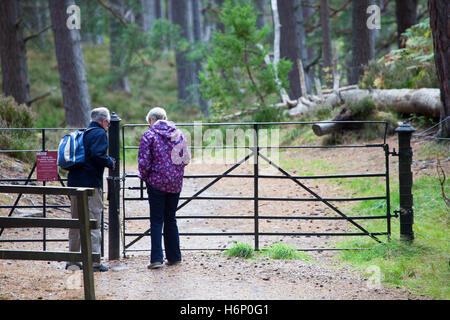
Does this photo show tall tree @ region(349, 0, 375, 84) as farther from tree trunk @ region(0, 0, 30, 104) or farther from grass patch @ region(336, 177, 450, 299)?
tree trunk @ region(0, 0, 30, 104)

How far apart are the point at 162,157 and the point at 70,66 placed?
9770 millimetres

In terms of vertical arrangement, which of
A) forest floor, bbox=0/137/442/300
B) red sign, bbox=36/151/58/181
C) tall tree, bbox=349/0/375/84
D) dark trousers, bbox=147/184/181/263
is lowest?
forest floor, bbox=0/137/442/300

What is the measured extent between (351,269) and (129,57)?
1805cm

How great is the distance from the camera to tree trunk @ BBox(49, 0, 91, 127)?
48.1ft

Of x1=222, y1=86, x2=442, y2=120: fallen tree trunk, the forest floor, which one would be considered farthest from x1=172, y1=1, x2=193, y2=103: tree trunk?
the forest floor

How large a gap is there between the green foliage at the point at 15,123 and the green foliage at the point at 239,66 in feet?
16.2

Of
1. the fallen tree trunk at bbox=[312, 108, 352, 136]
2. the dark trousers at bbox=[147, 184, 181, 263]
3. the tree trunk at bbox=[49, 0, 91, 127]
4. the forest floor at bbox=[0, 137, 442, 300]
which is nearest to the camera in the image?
the forest floor at bbox=[0, 137, 442, 300]

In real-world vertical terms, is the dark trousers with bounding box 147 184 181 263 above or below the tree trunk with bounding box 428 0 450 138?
below

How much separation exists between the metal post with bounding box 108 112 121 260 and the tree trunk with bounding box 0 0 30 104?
10.7m

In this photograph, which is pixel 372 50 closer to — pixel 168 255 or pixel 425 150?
pixel 425 150

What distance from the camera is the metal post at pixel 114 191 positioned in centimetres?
662

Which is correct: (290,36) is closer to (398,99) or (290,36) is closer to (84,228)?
(398,99)

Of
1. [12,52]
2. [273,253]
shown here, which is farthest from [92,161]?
[12,52]

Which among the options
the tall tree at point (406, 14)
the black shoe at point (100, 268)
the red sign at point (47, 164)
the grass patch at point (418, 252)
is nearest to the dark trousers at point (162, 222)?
the black shoe at point (100, 268)
